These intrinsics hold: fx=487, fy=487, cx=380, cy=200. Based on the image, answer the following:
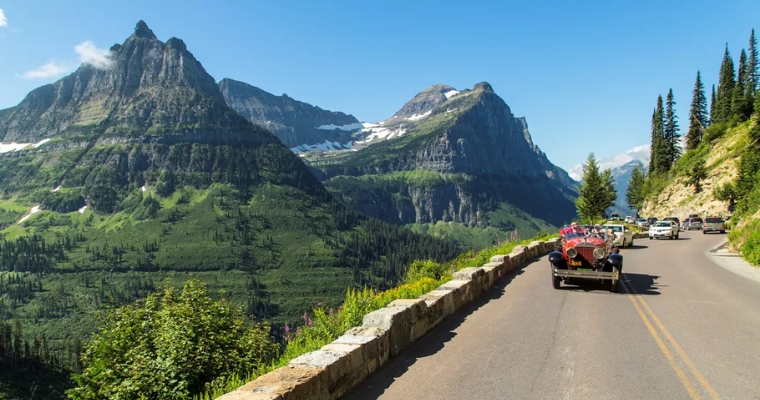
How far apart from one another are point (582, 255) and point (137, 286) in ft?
694

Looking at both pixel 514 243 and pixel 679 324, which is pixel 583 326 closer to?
pixel 679 324

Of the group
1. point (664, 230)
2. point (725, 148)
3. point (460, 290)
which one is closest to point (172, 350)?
point (460, 290)

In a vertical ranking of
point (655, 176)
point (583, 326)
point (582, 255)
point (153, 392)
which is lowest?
point (153, 392)

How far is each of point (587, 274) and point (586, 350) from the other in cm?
728

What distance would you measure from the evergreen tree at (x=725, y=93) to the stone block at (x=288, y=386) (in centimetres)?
10424

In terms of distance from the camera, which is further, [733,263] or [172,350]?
[733,263]

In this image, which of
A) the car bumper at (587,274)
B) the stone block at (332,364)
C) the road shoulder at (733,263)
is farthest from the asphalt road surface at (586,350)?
the road shoulder at (733,263)

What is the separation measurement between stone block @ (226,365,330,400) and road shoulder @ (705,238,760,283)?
18.8 metres

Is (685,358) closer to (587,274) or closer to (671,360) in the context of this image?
(671,360)

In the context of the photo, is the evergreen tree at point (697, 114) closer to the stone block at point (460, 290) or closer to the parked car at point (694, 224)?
the parked car at point (694, 224)

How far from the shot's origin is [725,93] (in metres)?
91.5

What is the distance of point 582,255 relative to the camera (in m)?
16.0

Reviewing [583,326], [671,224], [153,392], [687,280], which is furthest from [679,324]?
[671,224]

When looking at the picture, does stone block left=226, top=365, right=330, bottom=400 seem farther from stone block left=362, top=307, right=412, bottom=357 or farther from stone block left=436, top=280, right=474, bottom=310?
stone block left=436, top=280, right=474, bottom=310
